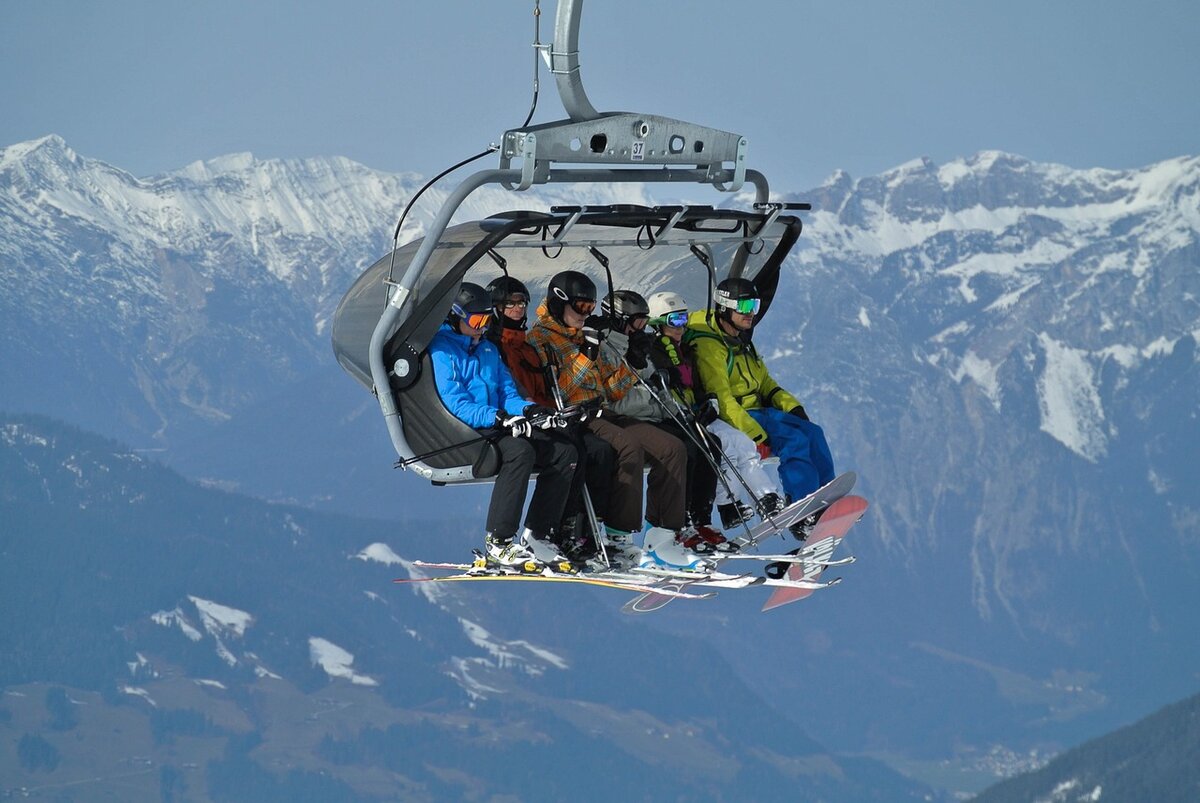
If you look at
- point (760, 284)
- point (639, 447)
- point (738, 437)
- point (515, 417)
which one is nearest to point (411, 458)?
point (515, 417)

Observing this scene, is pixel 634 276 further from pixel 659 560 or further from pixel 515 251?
pixel 659 560

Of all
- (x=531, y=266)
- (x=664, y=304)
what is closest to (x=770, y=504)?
(x=664, y=304)

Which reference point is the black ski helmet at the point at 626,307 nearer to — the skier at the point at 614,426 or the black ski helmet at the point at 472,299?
the skier at the point at 614,426

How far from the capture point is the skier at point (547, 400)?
17.4 metres

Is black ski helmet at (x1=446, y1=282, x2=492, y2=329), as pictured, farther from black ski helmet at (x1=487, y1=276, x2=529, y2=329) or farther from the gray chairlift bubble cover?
black ski helmet at (x1=487, y1=276, x2=529, y2=329)

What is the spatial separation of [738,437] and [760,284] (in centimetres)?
201

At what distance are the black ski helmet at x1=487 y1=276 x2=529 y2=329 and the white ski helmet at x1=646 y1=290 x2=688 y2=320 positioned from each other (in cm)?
163

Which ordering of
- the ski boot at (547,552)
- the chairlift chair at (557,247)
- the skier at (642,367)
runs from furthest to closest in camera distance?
the skier at (642,367), the ski boot at (547,552), the chairlift chair at (557,247)

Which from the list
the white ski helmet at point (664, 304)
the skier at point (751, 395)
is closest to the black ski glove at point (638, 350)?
the white ski helmet at point (664, 304)

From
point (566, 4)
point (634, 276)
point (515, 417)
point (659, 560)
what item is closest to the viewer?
point (566, 4)

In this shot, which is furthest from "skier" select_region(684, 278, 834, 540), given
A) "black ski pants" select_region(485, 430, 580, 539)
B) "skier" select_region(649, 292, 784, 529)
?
"black ski pants" select_region(485, 430, 580, 539)

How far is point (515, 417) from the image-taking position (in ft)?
55.3

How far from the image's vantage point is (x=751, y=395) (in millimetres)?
18875

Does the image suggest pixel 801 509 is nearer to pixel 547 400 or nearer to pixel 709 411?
pixel 709 411
